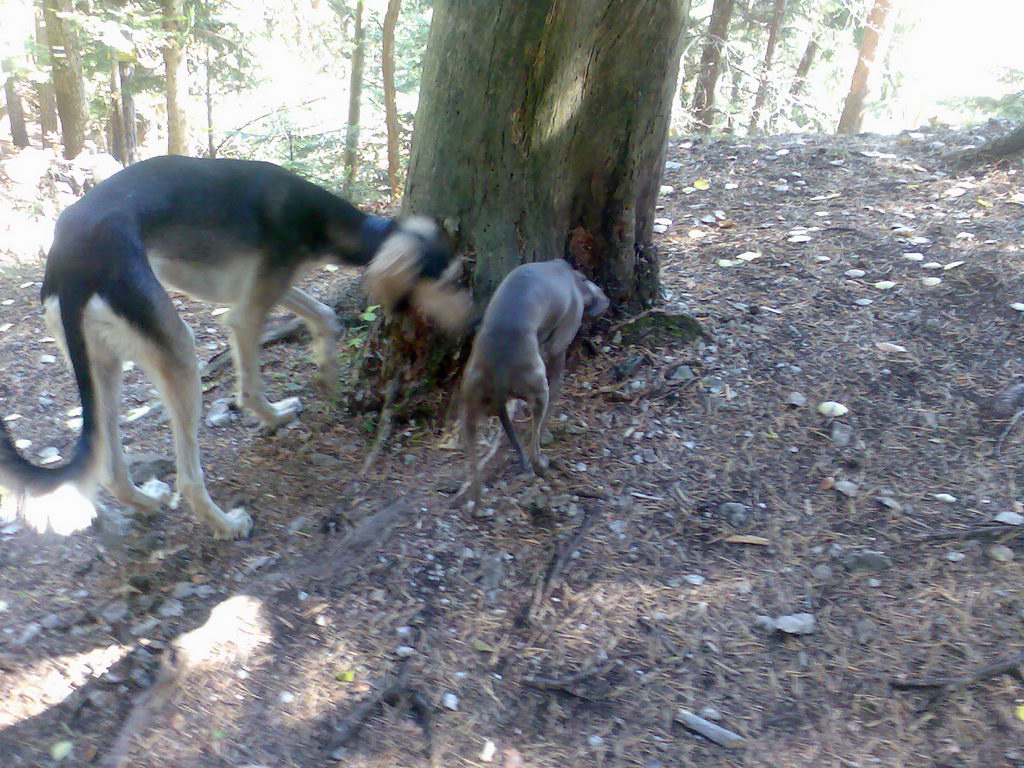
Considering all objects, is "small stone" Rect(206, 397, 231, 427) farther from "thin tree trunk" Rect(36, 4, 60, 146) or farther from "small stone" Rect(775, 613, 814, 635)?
"thin tree trunk" Rect(36, 4, 60, 146)

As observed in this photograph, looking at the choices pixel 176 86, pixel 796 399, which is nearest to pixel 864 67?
pixel 796 399

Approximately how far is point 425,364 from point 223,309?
3.25m

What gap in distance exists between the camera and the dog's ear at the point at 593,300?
452 cm

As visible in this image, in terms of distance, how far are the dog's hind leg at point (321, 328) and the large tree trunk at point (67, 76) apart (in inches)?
389

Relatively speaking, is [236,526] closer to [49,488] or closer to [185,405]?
[185,405]

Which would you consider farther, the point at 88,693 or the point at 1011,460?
the point at 1011,460

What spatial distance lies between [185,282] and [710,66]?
37.8 ft

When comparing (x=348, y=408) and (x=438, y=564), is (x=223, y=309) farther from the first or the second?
(x=438, y=564)

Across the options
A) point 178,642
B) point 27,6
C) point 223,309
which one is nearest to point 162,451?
point 178,642

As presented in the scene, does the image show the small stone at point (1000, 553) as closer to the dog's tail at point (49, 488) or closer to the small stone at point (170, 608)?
the small stone at point (170, 608)

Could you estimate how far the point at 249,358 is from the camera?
434 cm

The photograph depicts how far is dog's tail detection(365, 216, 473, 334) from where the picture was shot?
13.6 feet

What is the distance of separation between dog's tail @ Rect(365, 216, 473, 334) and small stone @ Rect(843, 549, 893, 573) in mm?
2449

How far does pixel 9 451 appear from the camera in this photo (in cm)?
317
